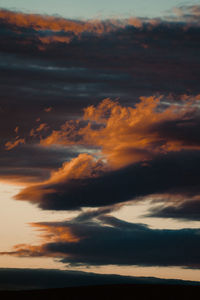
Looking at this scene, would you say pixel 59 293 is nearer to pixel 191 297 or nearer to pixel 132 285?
pixel 132 285

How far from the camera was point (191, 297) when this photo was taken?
126 metres

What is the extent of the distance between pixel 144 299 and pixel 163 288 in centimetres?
966

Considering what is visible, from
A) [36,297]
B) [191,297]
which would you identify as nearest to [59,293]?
[36,297]

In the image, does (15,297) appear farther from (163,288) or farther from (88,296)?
(163,288)

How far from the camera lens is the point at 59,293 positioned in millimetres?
129375

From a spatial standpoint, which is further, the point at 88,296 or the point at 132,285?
the point at 132,285

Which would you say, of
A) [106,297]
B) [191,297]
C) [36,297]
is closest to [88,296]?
[106,297]

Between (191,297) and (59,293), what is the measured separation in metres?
30.2

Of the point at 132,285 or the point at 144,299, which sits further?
the point at 132,285

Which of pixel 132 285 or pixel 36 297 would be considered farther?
pixel 132 285

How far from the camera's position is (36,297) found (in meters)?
125

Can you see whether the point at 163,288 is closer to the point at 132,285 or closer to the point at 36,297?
the point at 132,285

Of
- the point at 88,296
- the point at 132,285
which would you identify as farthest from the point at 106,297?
the point at 132,285

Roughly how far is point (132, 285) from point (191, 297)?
17.0m
